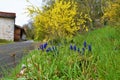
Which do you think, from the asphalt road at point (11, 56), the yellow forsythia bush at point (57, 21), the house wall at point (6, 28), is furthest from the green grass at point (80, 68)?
the house wall at point (6, 28)

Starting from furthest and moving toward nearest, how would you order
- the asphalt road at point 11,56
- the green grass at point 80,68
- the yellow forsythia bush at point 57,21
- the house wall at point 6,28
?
the house wall at point 6,28, the yellow forsythia bush at point 57,21, the asphalt road at point 11,56, the green grass at point 80,68

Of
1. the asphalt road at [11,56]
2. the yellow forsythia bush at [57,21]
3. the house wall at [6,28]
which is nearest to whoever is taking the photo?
the asphalt road at [11,56]

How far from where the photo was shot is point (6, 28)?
42875 mm

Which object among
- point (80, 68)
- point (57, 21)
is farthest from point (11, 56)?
point (57, 21)

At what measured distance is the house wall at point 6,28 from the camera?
42.7m

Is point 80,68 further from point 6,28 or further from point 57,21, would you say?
point 6,28

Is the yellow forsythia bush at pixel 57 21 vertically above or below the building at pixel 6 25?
above

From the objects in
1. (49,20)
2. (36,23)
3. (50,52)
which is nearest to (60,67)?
(50,52)

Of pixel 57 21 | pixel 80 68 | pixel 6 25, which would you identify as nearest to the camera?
pixel 80 68

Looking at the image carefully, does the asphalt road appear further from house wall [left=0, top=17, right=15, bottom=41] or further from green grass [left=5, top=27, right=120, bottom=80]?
house wall [left=0, top=17, right=15, bottom=41]

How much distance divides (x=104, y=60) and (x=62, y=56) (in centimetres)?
116

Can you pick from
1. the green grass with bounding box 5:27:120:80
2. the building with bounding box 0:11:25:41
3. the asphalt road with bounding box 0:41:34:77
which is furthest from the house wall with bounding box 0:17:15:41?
the green grass with bounding box 5:27:120:80

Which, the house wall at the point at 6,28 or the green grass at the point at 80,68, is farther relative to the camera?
the house wall at the point at 6,28

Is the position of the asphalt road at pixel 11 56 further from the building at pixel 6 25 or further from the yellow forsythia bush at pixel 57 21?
the building at pixel 6 25
